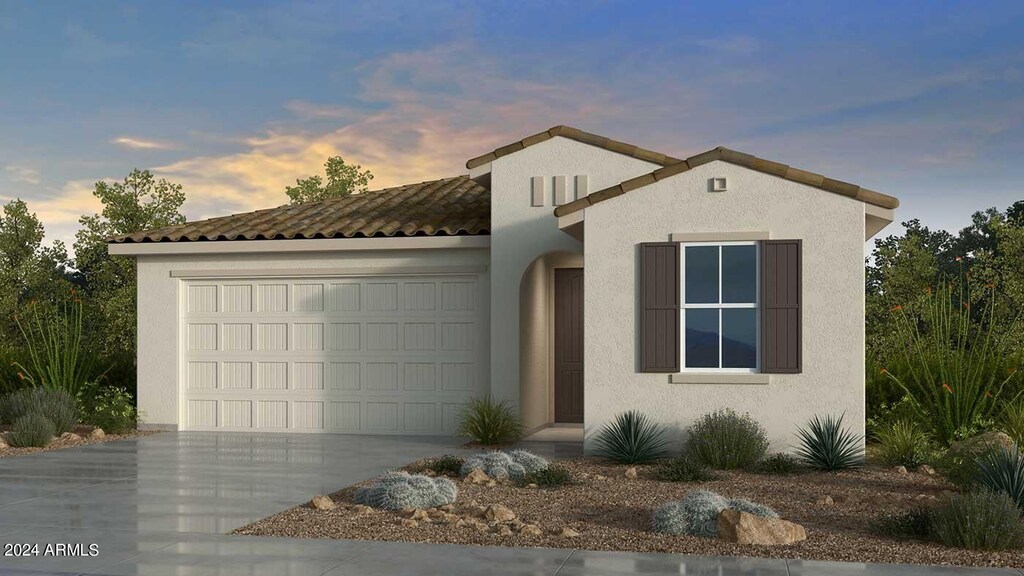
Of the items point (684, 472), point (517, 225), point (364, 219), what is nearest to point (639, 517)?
point (684, 472)

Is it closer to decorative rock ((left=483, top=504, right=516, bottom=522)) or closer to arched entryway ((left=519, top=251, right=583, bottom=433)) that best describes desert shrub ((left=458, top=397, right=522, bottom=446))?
arched entryway ((left=519, top=251, right=583, bottom=433))

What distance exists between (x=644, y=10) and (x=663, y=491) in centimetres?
989

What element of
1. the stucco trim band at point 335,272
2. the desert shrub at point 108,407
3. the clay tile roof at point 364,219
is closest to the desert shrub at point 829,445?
the stucco trim band at point 335,272

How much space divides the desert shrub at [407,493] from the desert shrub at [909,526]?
3.77 m

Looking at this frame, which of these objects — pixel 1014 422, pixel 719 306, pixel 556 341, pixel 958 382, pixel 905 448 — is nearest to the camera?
pixel 1014 422

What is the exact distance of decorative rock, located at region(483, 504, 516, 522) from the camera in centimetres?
893

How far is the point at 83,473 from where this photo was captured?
12.3 meters

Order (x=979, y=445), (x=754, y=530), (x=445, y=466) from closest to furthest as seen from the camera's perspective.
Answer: (x=754, y=530), (x=979, y=445), (x=445, y=466)

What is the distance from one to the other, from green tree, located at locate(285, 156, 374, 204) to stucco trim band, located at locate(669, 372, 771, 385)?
63.4 feet

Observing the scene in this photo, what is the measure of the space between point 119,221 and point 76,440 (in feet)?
43.1

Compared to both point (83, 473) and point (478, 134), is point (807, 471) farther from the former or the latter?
point (478, 134)

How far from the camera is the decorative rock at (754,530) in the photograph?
26.8ft

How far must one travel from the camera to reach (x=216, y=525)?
8.91m

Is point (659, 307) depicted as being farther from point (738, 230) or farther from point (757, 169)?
point (757, 169)
